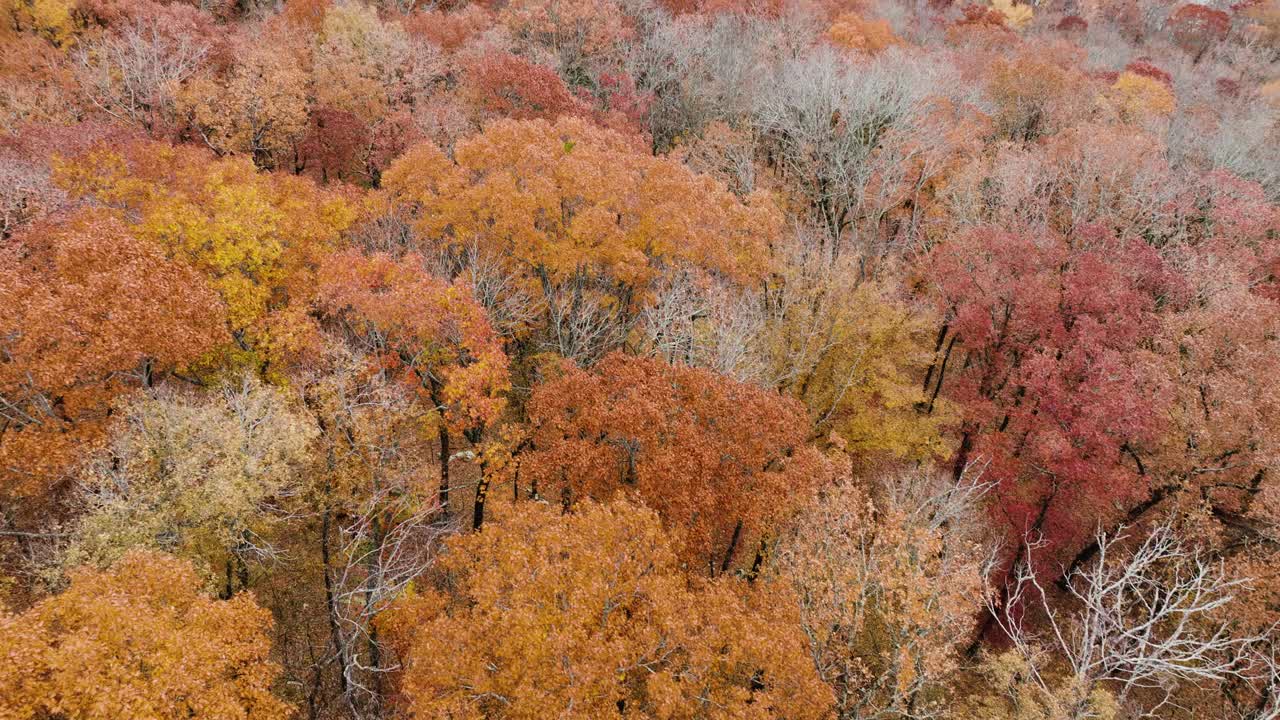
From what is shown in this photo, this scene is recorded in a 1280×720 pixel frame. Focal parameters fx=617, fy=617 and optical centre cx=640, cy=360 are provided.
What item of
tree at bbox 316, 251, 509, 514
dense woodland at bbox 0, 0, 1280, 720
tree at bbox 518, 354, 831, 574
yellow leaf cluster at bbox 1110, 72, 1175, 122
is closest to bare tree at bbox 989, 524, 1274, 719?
dense woodland at bbox 0, 0, 1280, 720

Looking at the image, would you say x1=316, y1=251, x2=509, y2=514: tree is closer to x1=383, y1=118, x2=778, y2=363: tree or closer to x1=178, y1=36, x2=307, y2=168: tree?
x1=383, y1=118, x2=778, y2=363: tree

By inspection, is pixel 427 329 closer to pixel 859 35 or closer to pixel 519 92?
pixel 519 92

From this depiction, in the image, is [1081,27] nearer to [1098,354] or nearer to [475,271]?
[1098,354]

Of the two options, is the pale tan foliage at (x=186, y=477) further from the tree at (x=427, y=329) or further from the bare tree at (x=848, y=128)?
the bare tree at (x=848, y=128)

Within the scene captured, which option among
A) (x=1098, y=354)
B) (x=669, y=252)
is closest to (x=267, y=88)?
(x=669, y=252)

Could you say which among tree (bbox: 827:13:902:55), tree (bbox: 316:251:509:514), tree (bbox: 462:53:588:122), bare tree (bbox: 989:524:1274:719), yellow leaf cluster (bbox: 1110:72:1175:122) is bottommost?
bare tree (bbox: 989:524:1274:719)

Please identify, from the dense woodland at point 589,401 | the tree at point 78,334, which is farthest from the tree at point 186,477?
the tree at point 78,334
